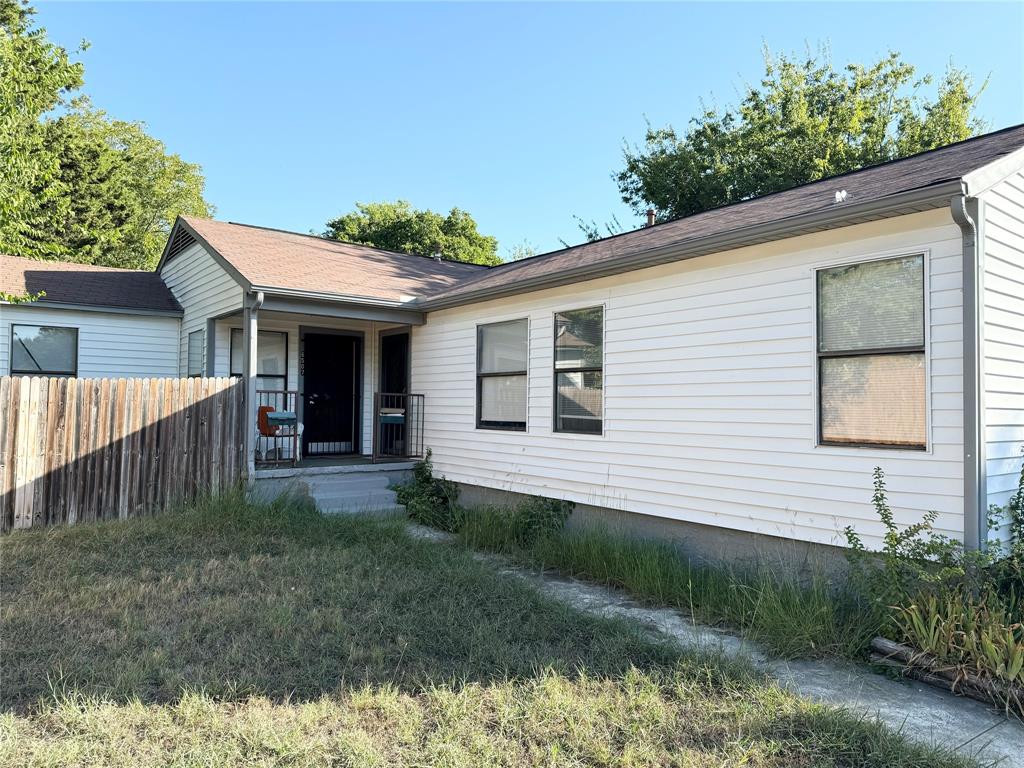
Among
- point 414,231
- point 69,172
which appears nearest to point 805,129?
point 414,231

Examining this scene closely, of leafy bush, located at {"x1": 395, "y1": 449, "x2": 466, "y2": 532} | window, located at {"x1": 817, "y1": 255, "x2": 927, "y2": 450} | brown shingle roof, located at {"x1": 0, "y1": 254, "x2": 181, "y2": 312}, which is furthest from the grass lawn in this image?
brown shingle roof, located at {"x1": 0, "y1": 254, "x2": 181, "y2": 312}

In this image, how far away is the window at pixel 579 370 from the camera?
6.98 meters

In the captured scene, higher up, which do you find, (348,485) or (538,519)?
(348,485)

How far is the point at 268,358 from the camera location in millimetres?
10016

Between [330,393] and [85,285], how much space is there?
190 inches

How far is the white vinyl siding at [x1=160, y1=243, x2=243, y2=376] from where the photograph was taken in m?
9.16

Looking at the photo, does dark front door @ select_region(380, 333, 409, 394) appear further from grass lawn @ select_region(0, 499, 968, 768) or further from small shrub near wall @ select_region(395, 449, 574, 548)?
grass lawn @ select_region(0, 499, 968, 768)

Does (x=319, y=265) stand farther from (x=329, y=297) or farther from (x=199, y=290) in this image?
(x=199, y=290)

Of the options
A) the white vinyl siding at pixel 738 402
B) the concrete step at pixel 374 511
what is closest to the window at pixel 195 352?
the concrete step at pixel 374 511

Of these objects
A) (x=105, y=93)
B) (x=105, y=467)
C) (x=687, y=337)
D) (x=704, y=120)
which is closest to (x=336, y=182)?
(x=105, y=93)

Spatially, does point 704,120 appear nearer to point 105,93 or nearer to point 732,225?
point 732,225

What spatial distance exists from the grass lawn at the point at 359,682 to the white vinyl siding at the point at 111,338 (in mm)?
5953

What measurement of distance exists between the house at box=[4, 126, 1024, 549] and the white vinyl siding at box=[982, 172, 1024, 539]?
0.02 meters

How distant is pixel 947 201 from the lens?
4219 mm
